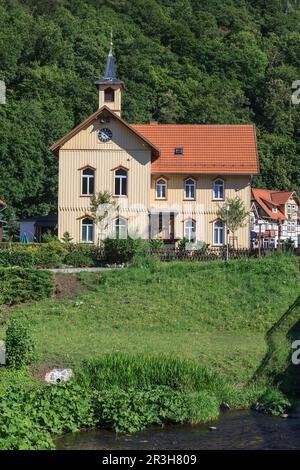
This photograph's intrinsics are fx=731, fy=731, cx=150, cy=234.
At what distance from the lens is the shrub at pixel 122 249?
3394 cm

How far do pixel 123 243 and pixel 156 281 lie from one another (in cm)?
574

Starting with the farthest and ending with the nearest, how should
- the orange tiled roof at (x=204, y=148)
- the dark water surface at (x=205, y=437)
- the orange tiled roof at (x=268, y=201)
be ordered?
the orange tiled roof at (x=268, y=201) → the orange tiled roof at (x=204, y=148) → the dark water surface at (x=205, y=437)

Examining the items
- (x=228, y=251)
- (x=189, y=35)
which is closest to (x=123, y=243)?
(x=228, y=251)

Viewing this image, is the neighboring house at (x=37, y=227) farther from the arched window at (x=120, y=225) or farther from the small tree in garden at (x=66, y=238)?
the arched window at (x=120, y=225)

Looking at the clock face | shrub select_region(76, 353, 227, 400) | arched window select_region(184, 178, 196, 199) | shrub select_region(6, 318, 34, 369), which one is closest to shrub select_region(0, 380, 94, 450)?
shrub select_region(76, 353, 227, 400)

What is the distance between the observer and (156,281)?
94.0 feet

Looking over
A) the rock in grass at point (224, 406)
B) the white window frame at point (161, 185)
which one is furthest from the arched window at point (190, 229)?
the rock in grass at point (224, 406)

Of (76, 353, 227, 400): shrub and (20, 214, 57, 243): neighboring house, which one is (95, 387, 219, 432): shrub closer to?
(76, 353, 227, 400): shrub

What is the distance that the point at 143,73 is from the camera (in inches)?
3265

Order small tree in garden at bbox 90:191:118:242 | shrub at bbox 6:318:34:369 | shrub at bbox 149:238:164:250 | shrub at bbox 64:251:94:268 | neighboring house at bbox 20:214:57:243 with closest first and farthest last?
1. shrub at bbox 6:318:34:369
2. shrub at bbox 64:251:94:268
3. shrub at bbox 149:238:164:250
4. small tree in garden at bbox 90:191:118:242
5. neighboring house at bbox 20:214:57:243

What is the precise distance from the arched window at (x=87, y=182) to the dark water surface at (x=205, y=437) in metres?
26.1

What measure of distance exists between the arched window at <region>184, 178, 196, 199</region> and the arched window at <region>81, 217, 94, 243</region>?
5.76m

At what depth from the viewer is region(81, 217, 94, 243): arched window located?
135 feet
